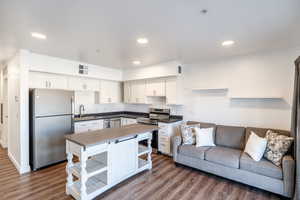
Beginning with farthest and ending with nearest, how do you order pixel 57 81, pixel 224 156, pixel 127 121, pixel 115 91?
1. pixel 115 91
2. pixel 127 121
3. pixel 57 81
4. pixel 224 156

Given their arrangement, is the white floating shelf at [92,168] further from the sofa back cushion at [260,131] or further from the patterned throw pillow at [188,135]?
the sofa back cushion at [260,131]

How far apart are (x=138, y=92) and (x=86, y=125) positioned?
188 cm

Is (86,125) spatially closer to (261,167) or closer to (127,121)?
(127,121)

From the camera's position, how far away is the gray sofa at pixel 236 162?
2.29 m

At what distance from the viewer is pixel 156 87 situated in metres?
4.61

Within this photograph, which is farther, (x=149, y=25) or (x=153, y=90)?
(x=153, y=90)

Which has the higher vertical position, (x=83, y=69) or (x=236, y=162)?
(x=83, y=69)

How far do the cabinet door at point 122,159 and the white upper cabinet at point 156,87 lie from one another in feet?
6.48

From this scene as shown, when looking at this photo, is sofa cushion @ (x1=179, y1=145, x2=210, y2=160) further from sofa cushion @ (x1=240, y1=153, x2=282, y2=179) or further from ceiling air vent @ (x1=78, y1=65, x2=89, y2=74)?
ceiling air vent @ (x1=78, y1=65, x2=89, y2=74)

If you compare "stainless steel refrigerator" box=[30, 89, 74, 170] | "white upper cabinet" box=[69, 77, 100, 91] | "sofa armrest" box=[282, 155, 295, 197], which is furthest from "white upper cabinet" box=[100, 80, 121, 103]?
"sofa armrest" box=[282, 155, 295, 197]

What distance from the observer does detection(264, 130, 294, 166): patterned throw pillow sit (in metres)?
2.42

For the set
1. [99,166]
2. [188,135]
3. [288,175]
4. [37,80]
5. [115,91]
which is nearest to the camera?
[288,175]

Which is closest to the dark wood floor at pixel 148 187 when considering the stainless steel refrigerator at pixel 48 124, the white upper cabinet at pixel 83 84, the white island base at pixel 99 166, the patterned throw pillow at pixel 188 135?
the white island base at pixel 99 166

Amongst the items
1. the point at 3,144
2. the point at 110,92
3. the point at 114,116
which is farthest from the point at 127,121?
the point at 3,144
